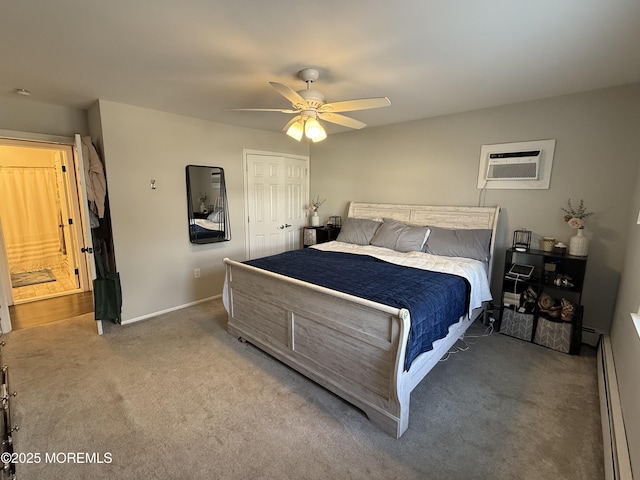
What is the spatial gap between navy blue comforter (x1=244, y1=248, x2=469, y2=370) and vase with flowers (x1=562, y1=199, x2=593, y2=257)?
1.18 m

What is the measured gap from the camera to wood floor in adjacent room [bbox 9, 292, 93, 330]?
3.45m

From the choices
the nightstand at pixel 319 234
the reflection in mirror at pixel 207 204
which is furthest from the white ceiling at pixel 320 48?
the nightstand at pixel 319 234

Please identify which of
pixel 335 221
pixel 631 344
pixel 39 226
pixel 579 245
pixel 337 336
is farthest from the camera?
pixel 39 226

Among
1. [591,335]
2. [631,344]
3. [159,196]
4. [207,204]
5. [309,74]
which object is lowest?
[591,335]

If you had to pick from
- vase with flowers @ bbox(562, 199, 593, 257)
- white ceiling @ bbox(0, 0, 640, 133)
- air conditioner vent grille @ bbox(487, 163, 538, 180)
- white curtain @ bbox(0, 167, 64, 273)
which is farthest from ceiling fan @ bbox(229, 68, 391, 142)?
white curtain @ bbox(0, 167, 64, 273)

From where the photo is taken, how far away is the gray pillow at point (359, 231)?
3943mm

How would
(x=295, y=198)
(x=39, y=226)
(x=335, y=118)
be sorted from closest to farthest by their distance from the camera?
(x=335, y=118)
(x=295, y=198)
(x=39, y=226)

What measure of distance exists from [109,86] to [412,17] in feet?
8.59

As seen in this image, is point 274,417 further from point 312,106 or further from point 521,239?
point 521,239

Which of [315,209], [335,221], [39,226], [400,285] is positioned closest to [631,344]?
[400,285]

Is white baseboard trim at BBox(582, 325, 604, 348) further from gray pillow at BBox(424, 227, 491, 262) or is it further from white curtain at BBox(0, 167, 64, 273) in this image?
white curtain at BBox(0, 167, 64, 273)

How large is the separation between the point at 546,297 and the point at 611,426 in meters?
1.47

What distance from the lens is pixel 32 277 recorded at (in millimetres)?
4992

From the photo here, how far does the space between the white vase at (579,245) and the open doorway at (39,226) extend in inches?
236
